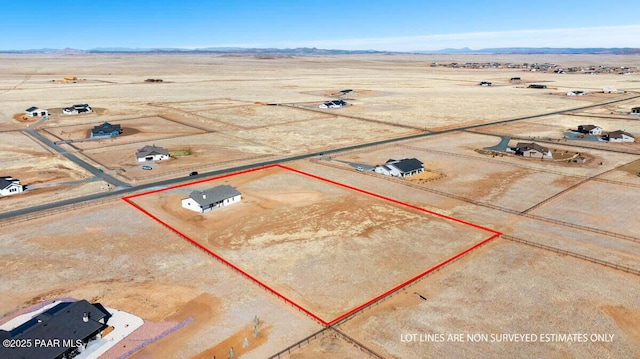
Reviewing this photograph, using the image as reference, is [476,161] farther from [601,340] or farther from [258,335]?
[258,335]

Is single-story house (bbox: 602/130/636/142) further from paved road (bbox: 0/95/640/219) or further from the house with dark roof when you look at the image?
the house with dark roof

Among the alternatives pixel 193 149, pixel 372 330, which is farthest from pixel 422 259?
pixel 193 149

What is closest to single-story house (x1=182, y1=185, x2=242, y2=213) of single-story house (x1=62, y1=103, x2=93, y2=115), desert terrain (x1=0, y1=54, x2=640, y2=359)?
desert terrain (x1=0, y1=54, x2=640, y2=359)

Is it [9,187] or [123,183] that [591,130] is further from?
[9,187]

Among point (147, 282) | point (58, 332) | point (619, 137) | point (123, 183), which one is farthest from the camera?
point (619, 137)

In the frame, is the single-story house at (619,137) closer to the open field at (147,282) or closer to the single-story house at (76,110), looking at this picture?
the open field at (147,282)

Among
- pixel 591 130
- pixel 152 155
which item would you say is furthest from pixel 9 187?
pixel 591 130

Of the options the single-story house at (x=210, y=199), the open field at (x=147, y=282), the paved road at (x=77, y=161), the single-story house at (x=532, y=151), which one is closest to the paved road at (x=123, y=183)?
the paved road at (x=77, y=161)
